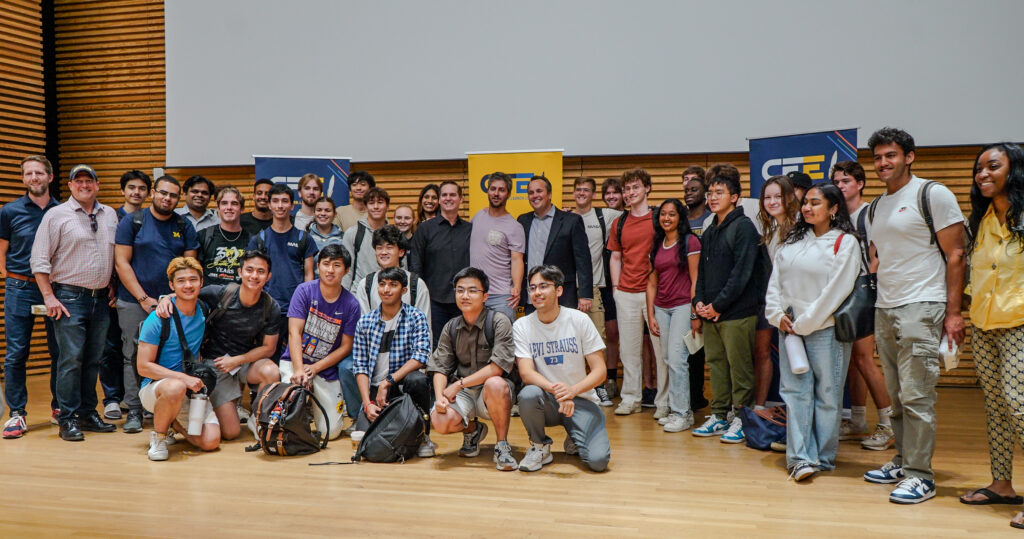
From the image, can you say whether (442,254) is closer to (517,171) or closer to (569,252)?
(569,252)

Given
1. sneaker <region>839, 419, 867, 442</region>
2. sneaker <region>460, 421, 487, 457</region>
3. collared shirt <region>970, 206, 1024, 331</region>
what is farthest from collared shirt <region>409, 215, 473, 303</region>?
collared shirt <region>970, 206, 1024, 331</region>

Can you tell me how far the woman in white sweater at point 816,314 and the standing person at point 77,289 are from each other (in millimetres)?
4176

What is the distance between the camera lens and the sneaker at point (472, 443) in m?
3.88

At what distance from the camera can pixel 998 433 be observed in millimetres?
2986

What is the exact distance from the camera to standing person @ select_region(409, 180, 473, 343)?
16.7 ft

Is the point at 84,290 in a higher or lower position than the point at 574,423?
higher

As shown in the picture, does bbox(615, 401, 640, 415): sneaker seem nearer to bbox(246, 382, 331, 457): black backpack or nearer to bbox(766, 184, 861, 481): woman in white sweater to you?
bbox(766, 184, 861, 481): woman in white sweater

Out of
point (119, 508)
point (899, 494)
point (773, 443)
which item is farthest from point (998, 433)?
point (119, 508)

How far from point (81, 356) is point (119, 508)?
6.15 feet

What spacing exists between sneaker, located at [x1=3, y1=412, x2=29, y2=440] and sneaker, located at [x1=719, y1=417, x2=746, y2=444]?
442cm

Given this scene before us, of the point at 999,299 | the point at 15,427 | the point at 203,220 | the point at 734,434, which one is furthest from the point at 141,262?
the point at 999,299

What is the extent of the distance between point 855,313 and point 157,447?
150 inches

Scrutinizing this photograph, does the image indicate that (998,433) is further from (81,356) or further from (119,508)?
(81,356)

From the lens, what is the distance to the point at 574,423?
3.62 m
